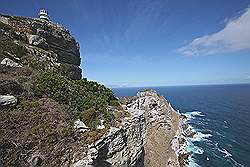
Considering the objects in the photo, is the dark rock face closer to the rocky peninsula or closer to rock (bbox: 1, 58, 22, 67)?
the rocky peninsula

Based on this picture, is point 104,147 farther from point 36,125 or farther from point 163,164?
point 163,164

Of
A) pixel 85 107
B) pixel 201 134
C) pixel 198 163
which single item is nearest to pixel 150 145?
pixel 198 163

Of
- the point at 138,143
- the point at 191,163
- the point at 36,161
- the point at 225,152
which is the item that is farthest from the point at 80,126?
the point at 225,152

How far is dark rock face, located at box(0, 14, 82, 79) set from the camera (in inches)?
1006

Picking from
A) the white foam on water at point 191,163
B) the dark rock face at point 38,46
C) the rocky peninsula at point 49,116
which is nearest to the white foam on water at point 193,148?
the white foam on water at point 191,163

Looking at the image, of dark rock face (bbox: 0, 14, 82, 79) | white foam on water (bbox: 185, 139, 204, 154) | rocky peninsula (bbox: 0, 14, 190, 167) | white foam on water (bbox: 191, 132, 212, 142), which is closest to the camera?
rocky peninsula (bbox: 0, 14, 190, 167)

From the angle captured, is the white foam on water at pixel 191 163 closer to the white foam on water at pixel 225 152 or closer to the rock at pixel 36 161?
the white foam on water at pixel 225 152

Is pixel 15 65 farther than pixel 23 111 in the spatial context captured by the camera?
Yes

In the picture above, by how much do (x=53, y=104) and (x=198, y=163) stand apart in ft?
143

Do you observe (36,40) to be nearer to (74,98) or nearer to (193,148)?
(74,98)

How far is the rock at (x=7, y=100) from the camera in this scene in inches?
644

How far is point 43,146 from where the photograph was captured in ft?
50.1

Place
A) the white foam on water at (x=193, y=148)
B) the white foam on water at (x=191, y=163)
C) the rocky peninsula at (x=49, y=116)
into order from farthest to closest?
1. the white foam on water at (x=193, y=148)
2. the white foam on water at (x=191, y=163)
3. the rocky peninsula at (x=49, y=116)

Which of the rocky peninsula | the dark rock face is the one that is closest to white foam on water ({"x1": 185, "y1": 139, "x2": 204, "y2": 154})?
the rocky peninsula
